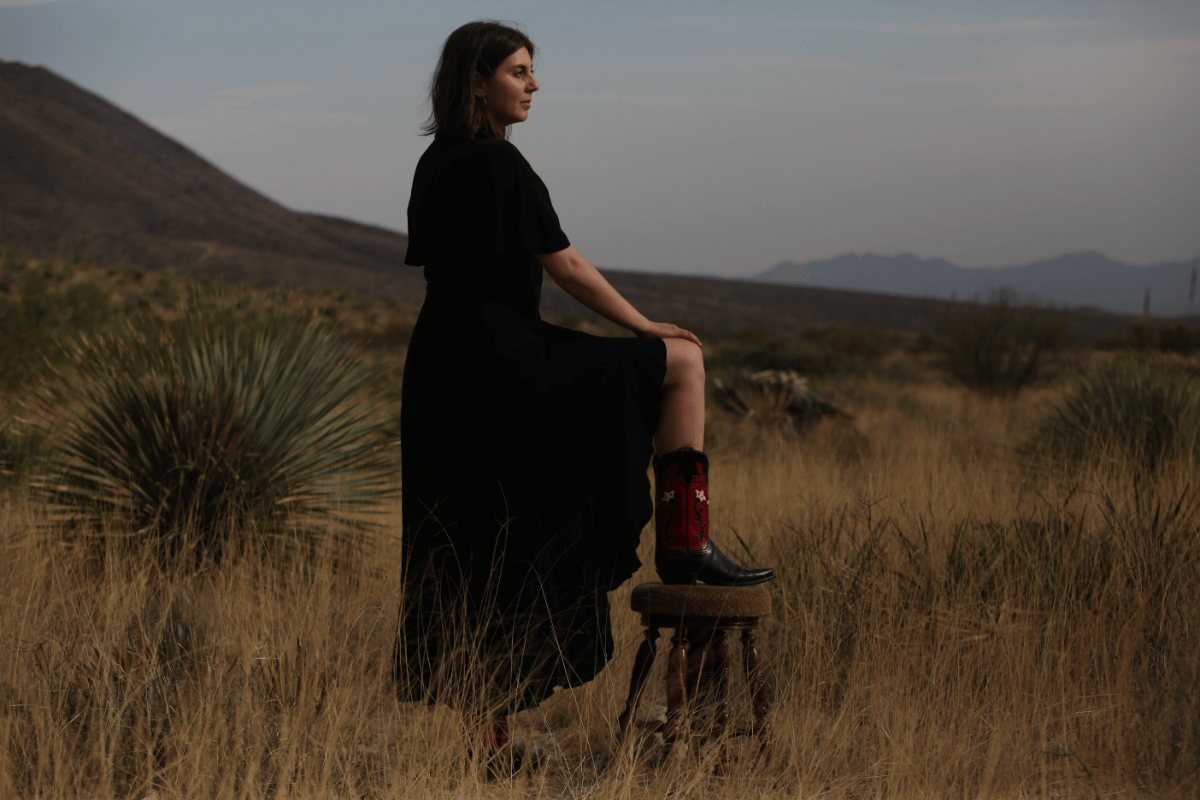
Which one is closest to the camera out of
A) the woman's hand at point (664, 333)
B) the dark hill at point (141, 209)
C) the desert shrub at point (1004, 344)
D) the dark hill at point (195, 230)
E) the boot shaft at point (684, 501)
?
the boot shaft at point (684, 501)

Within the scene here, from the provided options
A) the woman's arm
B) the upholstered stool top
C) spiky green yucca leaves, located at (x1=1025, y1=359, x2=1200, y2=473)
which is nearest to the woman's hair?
the woman's arm

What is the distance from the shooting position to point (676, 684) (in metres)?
2.64

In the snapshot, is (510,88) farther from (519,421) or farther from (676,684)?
(676,684)

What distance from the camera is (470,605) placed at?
2.82 meters

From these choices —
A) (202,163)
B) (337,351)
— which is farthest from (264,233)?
(337,351)

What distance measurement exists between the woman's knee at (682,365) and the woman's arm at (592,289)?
0.04 meters

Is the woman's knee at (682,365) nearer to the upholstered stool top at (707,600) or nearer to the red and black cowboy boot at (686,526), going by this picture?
the red and black cowboy boot at (686,526)

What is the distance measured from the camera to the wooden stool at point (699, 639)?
2.57m

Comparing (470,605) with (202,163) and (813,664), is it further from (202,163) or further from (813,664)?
(202,163)

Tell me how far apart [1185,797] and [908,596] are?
145cm

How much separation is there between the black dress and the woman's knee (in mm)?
37

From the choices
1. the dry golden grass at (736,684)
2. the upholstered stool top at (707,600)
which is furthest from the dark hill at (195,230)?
the upholstered stool top at (707,600)

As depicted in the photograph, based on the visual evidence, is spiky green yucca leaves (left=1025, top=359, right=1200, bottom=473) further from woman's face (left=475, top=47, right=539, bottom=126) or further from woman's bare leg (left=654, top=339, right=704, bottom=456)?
woman's face (left=475, top=47, right=539, bottom=126)

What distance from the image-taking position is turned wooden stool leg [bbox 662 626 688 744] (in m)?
2.62
